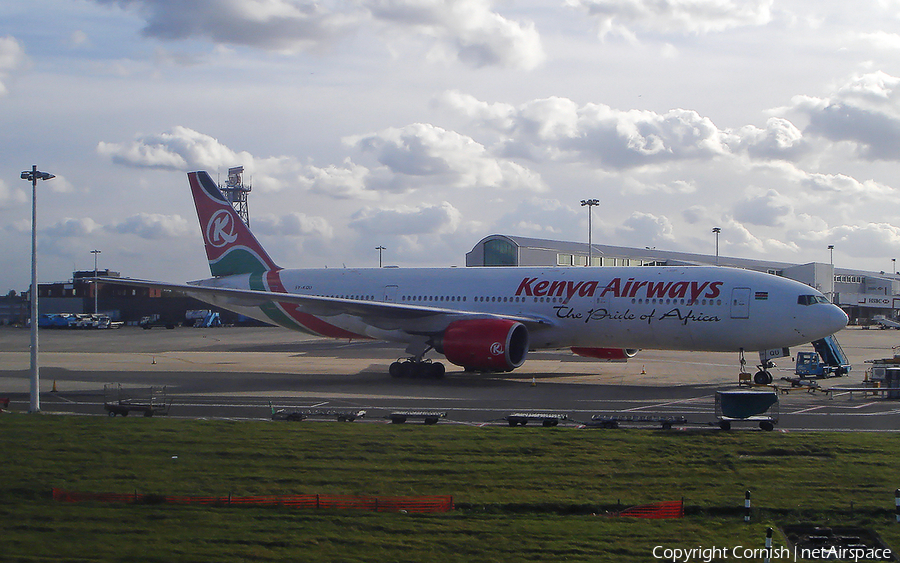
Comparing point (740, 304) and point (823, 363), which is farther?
point (823, 363)

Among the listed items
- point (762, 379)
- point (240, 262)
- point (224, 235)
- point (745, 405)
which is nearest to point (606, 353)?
point (762, 379)

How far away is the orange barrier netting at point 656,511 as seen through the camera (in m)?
11.3

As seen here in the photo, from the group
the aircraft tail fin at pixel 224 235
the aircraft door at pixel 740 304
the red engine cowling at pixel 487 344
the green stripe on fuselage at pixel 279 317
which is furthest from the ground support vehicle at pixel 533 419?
the aircraft tail fin at pixel 224 235

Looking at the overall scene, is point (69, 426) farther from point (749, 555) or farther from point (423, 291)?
point (423, 291)

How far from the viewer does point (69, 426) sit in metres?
17.9

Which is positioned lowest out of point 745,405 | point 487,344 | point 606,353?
point 745,405

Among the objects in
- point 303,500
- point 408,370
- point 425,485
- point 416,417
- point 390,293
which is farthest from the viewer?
point 390,293

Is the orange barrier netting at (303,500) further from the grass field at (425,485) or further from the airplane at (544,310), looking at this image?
the airplane at (544,310)

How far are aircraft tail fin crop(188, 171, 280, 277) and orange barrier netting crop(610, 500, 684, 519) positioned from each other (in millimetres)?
28496

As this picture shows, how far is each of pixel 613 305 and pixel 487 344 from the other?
5.15 m

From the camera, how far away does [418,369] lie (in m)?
30.0

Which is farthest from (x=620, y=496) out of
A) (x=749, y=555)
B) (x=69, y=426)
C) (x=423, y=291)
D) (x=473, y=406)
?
(x=423, y=291)

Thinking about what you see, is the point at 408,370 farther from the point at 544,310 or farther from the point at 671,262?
the point at 671,262

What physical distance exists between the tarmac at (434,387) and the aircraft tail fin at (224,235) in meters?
4.83
